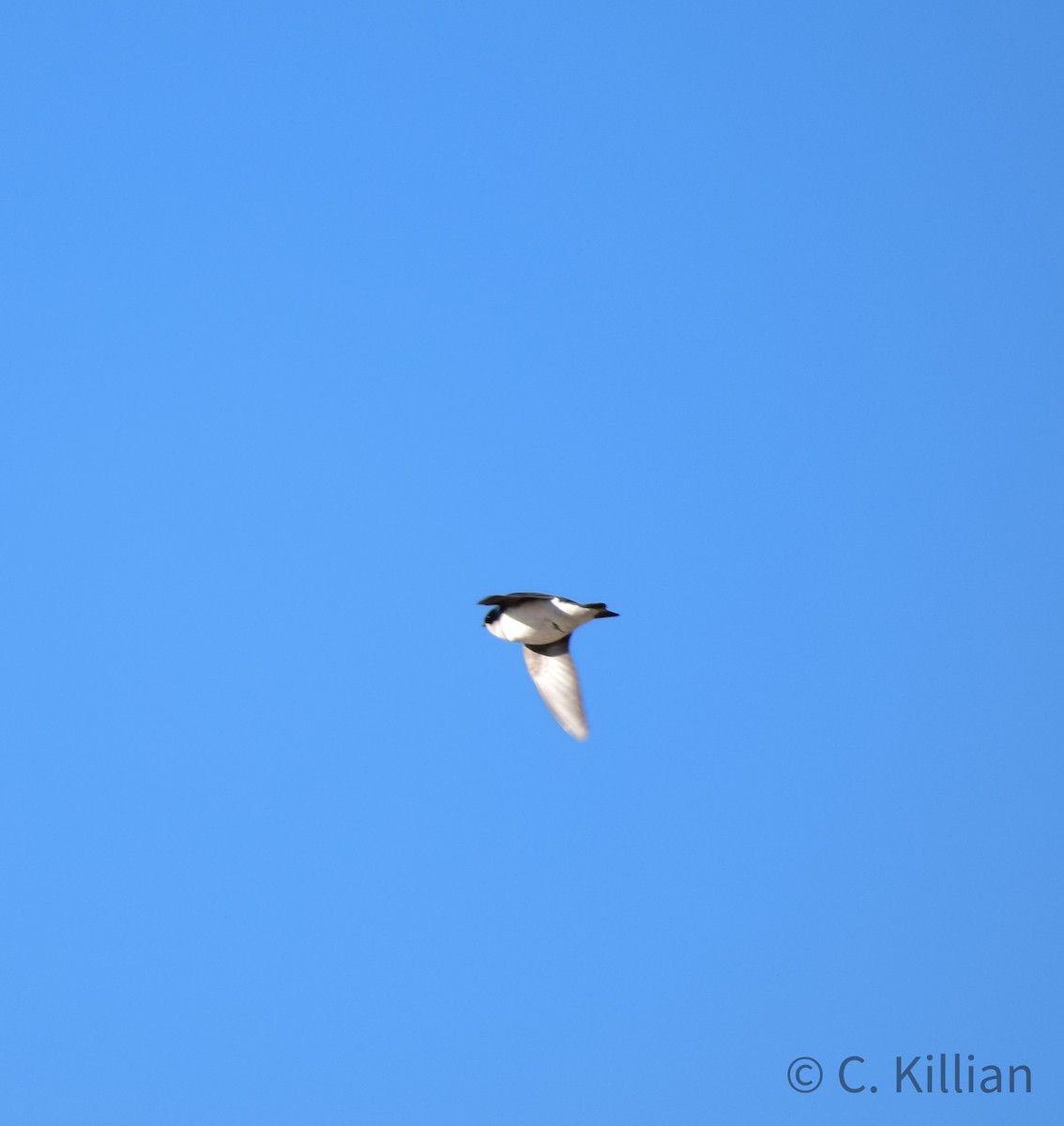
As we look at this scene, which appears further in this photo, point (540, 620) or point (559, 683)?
point (559, 683)

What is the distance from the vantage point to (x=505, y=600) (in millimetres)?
24266

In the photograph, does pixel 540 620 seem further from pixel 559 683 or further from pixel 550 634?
pixel 559 683

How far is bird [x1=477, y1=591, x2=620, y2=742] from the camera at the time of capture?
78.0 feet

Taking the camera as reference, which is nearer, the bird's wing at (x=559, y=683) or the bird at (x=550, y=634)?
the bird at (x=550, y=634)

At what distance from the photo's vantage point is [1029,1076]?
25.2 meters

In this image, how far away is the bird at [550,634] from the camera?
23781mm

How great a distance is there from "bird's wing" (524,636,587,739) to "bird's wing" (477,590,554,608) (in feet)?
2.08

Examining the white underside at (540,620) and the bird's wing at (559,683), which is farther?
the bird's wing at (559,683)

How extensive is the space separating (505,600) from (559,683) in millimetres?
1026

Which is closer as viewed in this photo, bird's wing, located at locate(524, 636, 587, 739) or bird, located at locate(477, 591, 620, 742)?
bird, located at locate(477, 591, 620, 742)

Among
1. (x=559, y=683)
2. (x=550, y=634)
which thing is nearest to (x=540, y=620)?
(x=550, y=634)

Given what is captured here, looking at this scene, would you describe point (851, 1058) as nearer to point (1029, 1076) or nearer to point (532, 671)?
point (1029, 1076)

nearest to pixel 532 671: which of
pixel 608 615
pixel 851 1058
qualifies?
pixel 608 615

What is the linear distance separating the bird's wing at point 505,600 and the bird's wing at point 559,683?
0.63m
